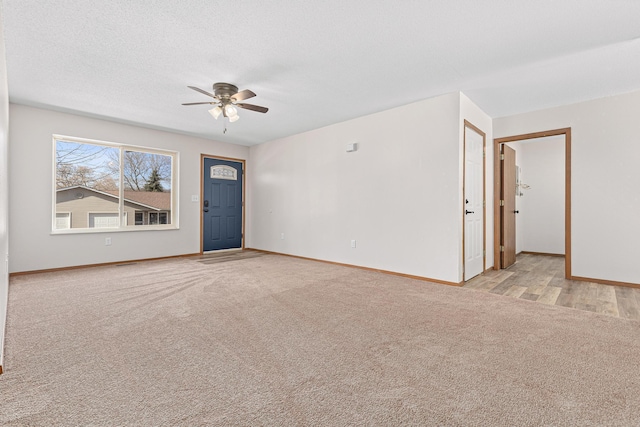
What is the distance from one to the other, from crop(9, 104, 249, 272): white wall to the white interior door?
17.4 feet

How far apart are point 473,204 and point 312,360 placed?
11.1 feet

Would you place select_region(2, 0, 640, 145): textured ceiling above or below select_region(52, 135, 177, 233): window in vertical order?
above

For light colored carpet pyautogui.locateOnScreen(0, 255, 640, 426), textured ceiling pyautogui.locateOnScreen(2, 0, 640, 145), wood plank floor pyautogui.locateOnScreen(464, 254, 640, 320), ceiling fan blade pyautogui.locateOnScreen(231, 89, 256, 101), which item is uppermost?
textured ceiling pyautogui.locateOnScreen(2, 0, 640, 145)

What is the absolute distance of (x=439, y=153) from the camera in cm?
401

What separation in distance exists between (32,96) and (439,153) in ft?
18.0

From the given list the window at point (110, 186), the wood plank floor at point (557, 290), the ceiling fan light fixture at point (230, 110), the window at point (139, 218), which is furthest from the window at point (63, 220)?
the wood plank floor at point (557, 290)

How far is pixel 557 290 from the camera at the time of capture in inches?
144

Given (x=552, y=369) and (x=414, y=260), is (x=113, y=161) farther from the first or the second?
(x=552, y=369)

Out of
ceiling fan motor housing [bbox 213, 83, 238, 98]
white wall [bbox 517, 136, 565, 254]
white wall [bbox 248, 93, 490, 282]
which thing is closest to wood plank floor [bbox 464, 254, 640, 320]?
white wall [bbox 248, 93, 490, 282]

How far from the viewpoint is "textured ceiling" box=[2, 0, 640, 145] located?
7.43ft

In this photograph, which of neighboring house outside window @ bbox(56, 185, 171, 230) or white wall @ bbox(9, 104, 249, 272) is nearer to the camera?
white wall @ bbox(9, 104, 249, 272)

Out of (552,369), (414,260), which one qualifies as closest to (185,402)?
(552,369)

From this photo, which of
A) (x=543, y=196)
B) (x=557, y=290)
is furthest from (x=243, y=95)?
(x=543, y=196)

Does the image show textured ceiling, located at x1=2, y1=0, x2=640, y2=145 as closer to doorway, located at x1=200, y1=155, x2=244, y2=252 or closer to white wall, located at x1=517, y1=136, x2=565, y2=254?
doorway, located at x1=200, y1=155, x2=244, y2=252
